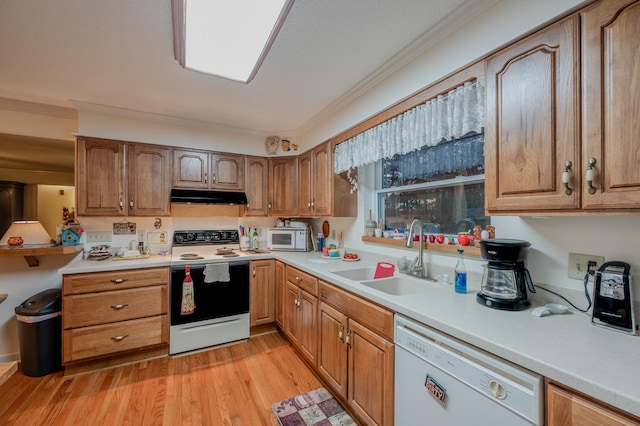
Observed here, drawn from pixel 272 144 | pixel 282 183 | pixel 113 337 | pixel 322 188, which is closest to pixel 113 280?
pixel 113 337

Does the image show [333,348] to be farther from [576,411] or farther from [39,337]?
[39,337]

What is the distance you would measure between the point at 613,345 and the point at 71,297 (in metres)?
3.24

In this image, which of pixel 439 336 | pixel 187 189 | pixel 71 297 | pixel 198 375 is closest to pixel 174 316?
pixel 198 375

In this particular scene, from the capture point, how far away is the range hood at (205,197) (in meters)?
2.82

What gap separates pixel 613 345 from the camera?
880mm

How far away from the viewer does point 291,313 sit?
8.38ft

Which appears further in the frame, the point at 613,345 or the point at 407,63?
the point at 407,63

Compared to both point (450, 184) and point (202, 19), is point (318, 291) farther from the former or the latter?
point (202, 19)

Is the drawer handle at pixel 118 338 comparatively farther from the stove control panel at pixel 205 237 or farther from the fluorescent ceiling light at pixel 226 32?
the fluorescent ceiling light at pixel 226 32

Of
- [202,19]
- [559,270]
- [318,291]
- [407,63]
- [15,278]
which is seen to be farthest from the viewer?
[15,278]

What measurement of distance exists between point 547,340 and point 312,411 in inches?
58.2

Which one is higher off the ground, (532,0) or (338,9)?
(338,9)

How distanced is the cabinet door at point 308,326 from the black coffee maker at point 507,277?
121 cm

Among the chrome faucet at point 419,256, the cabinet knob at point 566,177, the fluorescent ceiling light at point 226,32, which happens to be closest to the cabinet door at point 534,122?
the cabinet knob at point 566,177
